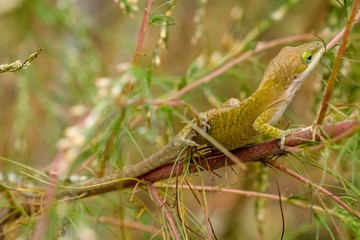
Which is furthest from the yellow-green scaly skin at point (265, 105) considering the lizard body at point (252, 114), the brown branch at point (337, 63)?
the brown branch at point (337, 63)

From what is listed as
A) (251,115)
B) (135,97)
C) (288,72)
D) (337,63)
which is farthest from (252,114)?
(337,63)

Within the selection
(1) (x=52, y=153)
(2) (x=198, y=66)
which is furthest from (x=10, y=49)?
(2) (x=198, y=66)

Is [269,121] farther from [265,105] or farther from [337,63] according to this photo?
[337,63]

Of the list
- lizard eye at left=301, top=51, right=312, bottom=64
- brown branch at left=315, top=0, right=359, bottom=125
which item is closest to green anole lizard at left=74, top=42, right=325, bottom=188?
lizard eye at left=301, top=51, right=312, bottom=64

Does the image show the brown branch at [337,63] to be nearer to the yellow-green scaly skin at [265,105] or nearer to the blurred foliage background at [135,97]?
the blurred foliage background at [135,97]

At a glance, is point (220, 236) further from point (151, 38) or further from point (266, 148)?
point (266, 148)

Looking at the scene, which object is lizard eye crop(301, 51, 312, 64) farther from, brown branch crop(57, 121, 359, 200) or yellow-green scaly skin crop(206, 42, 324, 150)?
brown branch crop(57, 121, 359, 200)

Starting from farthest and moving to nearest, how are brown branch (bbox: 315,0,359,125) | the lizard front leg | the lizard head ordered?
the lizard head, the lizard front leg, brown branch (bbox: 315,0,359,125)
